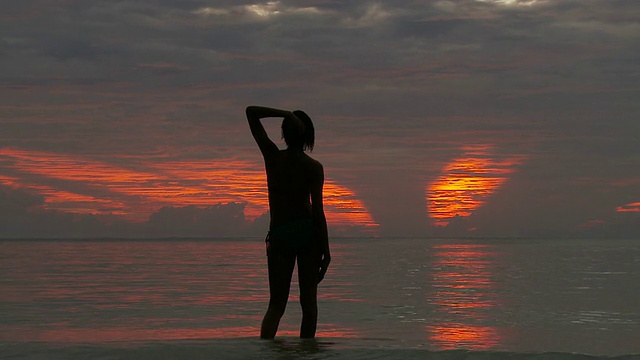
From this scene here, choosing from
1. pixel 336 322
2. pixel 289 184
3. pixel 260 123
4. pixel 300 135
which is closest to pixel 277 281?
pixel 289 184

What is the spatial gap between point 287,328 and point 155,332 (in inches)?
87.9

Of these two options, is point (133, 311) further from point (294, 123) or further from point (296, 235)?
point (294, 123)

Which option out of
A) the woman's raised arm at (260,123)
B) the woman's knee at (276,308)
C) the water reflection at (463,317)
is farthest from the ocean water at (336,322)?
the woman's raised arm at (260,123)

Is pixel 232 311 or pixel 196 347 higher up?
pixel 196 347

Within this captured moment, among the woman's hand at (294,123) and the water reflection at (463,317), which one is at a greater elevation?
the woman's hand at (294,123)

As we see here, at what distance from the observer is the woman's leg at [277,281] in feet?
24.3

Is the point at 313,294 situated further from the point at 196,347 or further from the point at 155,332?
the point at 155,332

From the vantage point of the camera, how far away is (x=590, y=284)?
2514cm

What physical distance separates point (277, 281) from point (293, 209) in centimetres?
71

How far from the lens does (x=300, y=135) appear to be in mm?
7359

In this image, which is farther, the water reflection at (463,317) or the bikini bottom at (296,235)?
the water reflection at (463,317)

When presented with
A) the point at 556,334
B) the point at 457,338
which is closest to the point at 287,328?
the point at 457,338

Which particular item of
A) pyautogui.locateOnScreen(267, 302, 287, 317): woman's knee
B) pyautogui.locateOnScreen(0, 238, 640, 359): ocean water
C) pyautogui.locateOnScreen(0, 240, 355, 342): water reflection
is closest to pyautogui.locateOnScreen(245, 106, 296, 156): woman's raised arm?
pyautogui.locateOnScreen(267, 302, 287, 317): woman's knee

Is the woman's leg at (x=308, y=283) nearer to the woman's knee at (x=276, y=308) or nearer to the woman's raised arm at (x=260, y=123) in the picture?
the woman's knee at (x=276, y=308)
